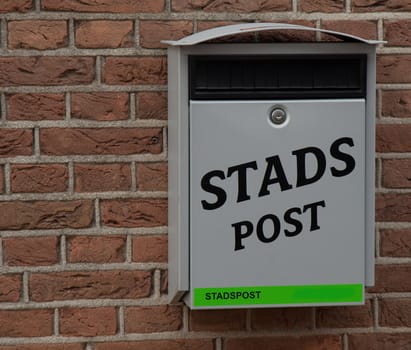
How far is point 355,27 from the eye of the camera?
2578 mm

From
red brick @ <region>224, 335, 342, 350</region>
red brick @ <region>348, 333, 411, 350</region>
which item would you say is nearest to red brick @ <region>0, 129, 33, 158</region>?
red brick @ <region>224, 335, 342, 350</region>

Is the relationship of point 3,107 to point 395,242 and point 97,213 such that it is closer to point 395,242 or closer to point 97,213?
point 97,213

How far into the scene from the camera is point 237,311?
2.62 metres

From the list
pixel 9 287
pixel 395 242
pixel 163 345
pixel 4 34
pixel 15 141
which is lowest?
pixel 163 345

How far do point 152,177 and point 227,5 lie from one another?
0.48m

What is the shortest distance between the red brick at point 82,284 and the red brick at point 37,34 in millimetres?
578

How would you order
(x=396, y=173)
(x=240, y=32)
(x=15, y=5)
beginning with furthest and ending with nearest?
(x=396, y=173), (x=15, y=5), (x=240, y=32)

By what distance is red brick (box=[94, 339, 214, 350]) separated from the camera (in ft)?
8.54

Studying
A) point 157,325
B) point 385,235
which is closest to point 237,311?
point 157,325

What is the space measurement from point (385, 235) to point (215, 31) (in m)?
0.71

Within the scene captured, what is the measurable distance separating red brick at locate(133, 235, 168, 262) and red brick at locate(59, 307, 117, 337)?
6.1 inches

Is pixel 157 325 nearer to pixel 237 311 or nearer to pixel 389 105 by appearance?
pixel 237 311

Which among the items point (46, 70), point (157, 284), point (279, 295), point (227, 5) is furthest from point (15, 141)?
point (279, 295)

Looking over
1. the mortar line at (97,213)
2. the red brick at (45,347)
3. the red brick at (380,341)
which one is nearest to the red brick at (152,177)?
the mortar line at (97,213)
